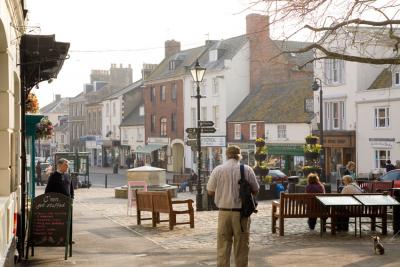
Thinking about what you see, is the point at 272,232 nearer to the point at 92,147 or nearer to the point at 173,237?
the point at 173,237

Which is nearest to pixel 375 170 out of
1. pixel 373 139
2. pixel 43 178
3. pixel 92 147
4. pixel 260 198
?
pixel 373 139

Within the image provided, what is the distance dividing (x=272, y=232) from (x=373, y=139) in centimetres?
2633

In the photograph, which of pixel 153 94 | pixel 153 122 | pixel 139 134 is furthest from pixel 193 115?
pixel 139 134

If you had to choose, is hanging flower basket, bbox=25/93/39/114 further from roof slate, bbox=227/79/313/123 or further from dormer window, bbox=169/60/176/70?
dormer window, bbox=169/60/176/70

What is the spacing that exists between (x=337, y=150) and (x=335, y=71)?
17.1 ft

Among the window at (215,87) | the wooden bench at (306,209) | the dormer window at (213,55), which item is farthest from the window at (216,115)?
the wooden bench at (306,209)

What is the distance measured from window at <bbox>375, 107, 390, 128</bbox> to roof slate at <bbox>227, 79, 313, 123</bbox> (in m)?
5.98

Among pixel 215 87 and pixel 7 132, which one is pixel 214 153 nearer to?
pixel 215 87

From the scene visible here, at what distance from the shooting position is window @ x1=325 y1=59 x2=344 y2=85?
41797mm

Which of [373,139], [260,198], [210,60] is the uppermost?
[210,60]

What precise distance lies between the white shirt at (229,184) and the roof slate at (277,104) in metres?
35.0

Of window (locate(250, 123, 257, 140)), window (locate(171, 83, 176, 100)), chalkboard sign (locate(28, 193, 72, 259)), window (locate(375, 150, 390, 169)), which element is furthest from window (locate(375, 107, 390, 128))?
chalkboard sign (locate(28, 193, 72, 259))

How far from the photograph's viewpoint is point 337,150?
4178cm

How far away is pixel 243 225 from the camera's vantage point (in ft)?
29.7
